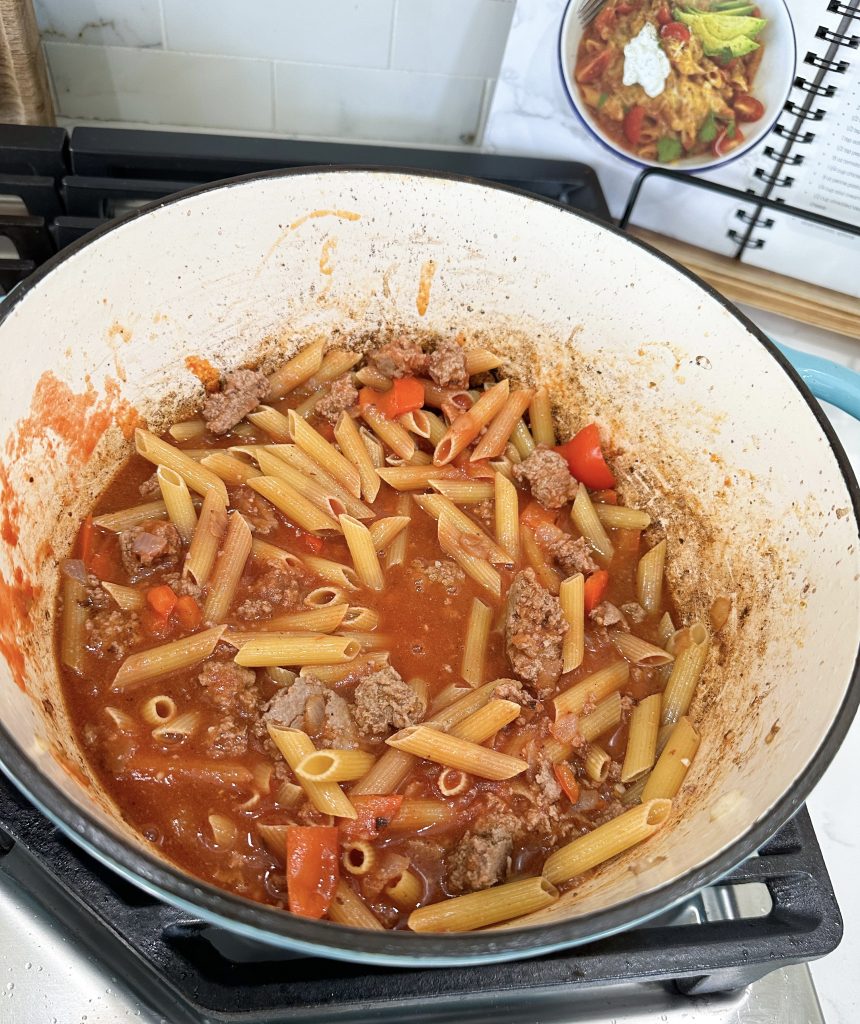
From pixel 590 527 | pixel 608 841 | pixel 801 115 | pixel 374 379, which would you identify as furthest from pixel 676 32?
pixel 608 841

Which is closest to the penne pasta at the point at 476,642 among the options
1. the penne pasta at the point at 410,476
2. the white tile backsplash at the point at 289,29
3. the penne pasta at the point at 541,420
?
the penne pasta at the point at 410,476

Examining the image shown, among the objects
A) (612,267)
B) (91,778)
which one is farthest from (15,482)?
(612,267)

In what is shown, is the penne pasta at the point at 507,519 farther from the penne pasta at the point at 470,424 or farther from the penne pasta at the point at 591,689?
the penne pasta at the point at 591,689

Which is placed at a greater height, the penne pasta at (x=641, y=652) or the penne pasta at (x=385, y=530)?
the penne pasta at (x=385, y=530)

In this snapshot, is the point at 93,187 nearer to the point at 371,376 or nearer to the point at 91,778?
the point at 371,376

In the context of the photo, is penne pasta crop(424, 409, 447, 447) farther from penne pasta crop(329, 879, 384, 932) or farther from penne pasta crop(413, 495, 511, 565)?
penne pasta crop(329, 879, 384, 932)

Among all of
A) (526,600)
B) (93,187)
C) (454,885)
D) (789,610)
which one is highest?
(93,187)
